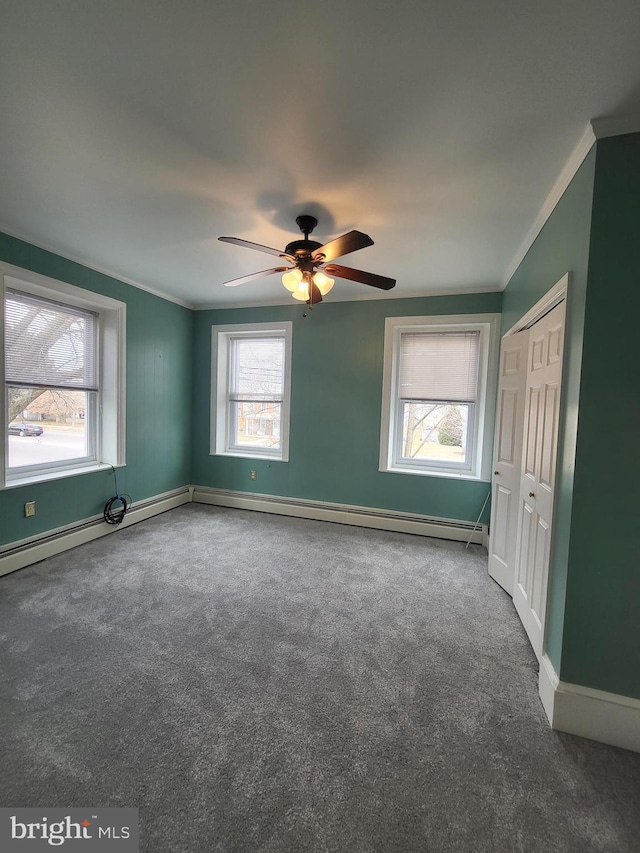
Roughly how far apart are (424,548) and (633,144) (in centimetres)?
314

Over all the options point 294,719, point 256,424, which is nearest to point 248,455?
Answer: point 256,424

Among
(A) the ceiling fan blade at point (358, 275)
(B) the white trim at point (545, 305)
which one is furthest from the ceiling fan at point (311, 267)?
(B) the white trim at point (545, 305)

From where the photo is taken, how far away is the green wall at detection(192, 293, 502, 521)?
379 centimetres

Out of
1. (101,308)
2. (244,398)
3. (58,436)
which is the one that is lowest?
(58,436)

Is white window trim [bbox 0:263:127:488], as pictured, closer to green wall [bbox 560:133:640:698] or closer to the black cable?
the black cable

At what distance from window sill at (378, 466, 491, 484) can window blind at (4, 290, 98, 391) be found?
Answer: 3.24 meters

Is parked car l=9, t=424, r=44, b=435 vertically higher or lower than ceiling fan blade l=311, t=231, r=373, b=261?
lower

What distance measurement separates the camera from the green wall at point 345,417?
3.79 metres

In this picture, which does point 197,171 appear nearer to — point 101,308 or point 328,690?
point 101,308

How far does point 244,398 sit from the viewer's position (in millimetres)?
4680

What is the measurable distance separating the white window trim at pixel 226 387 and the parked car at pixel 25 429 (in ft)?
6.20

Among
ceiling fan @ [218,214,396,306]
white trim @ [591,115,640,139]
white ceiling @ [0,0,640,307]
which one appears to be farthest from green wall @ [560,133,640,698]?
ceiling fan @ [218,214,396,306]

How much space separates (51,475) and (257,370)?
2.45m

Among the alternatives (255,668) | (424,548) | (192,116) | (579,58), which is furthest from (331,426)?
(579,58)
